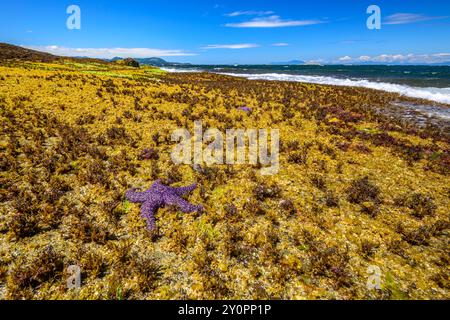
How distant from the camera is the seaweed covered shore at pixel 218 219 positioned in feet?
23.5

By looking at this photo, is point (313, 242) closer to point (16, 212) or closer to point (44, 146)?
point (16, 212)

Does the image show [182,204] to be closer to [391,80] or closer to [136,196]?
[136,196]

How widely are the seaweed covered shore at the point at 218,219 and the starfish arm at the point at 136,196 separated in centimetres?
26

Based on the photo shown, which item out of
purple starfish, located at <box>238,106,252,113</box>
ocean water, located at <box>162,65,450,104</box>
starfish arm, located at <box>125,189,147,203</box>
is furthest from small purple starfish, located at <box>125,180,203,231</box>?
ocean water, located at <box>162,65,450,104</box>

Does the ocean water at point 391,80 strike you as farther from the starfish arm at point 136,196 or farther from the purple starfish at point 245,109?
the starfish arm at point 136,196

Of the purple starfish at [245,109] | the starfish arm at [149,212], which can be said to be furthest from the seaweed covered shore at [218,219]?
the purple starfish at [245,109]

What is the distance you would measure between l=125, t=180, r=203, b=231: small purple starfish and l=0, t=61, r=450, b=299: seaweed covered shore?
0.32m

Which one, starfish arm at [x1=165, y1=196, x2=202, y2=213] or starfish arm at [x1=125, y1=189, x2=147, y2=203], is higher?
starfish arm at [x1=125, y1=189, x2=147, y2=203]

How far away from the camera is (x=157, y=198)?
10.4 metres

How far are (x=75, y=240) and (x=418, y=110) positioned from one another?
37430 millimetres

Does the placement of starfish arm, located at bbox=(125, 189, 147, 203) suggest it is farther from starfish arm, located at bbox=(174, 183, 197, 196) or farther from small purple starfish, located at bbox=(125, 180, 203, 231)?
starfish arm, located at bbox=(174, 183, 197, 196)

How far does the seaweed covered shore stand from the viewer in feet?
23.5

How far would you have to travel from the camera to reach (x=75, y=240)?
8.40 m
